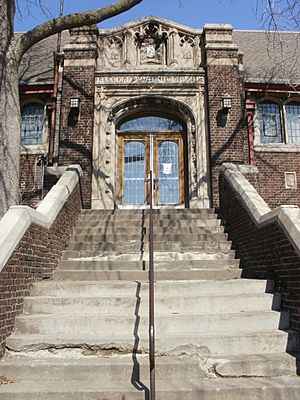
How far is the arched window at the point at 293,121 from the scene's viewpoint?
1146 centimetres

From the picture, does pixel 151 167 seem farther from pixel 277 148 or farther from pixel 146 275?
pixel 146 275

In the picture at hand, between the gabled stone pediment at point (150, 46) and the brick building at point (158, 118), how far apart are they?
3 cm

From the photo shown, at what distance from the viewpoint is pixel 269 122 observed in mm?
11578

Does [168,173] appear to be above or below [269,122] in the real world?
below

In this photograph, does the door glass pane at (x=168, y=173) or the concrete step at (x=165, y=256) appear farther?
the door glass pane at (x=168, y=173)

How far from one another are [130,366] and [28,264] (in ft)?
6.49

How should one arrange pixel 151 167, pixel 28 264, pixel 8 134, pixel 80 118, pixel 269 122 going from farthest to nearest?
pixel 269 122 < pixel 151 167 < pixel 80 118 < pixel 8 134 < pixel 28 264

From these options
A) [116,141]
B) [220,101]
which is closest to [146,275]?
[116,141]

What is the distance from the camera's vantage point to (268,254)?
538 centimetres

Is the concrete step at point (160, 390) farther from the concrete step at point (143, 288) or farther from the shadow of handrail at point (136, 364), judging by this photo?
the concrete step at point (143, 288)

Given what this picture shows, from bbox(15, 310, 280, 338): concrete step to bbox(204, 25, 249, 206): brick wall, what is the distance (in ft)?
17.2

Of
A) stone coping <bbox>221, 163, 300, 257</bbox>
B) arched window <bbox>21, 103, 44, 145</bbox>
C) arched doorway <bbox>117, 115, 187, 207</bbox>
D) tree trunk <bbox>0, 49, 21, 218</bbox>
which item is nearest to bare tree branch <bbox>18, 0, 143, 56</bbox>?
tree trunk <bbox>0, 49, 21, 218</bbox>

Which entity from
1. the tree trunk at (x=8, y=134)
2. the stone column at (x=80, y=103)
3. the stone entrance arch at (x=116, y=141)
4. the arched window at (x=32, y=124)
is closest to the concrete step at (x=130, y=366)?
the tree trunk at (x=8, y=134)

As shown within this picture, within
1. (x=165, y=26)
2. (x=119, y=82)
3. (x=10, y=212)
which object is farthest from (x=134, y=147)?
(x=10, y=212)
